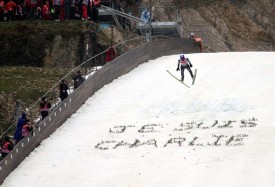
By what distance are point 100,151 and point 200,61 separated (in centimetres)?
1442

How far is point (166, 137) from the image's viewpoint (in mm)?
33625

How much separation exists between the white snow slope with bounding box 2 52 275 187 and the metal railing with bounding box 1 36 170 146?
2.98 feet

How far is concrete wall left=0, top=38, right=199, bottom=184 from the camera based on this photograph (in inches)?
1241

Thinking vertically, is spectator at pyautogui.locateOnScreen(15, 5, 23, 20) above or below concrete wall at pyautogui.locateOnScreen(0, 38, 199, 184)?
above

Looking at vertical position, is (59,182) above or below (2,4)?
below

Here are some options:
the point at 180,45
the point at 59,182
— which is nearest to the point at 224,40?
the point at 180,45

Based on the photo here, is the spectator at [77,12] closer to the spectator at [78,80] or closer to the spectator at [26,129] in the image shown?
the spectator at [78,80]

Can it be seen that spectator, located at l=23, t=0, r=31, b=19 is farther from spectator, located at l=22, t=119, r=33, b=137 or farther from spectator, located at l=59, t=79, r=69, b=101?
spectator, located at l=22, t=119, r=33, b=137

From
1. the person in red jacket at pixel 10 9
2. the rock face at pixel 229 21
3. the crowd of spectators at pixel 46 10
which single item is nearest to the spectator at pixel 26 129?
the crowd of spectators at pixel 46 10

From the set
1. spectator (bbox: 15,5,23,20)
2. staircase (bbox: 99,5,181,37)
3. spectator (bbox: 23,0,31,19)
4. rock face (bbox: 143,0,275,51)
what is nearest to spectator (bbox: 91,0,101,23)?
staircase (bbox: 99,5,181,37)

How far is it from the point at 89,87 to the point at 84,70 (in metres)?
2.25

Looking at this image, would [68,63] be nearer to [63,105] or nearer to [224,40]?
[63,105]

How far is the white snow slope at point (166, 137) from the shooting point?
97.8 feet

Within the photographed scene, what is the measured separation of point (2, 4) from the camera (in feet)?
149
